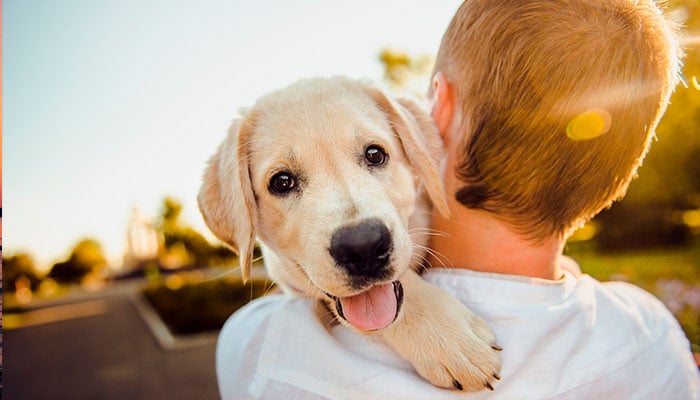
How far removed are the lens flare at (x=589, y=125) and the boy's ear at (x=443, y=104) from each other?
1.64 ft

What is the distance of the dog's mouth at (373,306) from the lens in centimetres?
228

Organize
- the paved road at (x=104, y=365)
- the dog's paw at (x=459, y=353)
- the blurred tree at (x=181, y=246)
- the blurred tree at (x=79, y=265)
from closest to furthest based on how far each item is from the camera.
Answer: the dog's paw at (x=459, y=353) → the paved road at (x=104, y=365) → the blurred tree at (x=181, y=246) → the blurred tree at (x=79, y=265)

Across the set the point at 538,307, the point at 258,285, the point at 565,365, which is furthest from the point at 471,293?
the point at 258,285

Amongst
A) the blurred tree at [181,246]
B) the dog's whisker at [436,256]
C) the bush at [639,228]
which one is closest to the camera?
the dog's whisker at [436,256]

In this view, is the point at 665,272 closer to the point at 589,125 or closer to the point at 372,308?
the point at 589,125

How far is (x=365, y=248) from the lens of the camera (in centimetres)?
228

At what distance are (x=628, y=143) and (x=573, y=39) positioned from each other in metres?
0.49

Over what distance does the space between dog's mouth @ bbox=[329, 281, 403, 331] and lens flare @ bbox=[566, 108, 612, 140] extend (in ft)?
2.93

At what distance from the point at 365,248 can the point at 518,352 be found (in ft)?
2.17

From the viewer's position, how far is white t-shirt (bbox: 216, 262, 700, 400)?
209 centimetres

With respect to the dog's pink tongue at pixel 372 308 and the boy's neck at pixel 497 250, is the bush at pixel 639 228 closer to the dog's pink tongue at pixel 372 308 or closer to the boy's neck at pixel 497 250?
the boy's neck at pixel 497 250

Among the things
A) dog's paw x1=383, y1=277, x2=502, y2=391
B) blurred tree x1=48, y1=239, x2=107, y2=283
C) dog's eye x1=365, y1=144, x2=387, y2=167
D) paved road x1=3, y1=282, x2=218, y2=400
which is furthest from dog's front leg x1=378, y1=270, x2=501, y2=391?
blurred tree x1=48, y1=239, x2=107, y2=283

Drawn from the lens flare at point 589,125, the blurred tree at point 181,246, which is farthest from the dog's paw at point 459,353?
the blurred tree at point 181,246

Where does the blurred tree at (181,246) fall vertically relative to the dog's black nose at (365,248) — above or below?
below
